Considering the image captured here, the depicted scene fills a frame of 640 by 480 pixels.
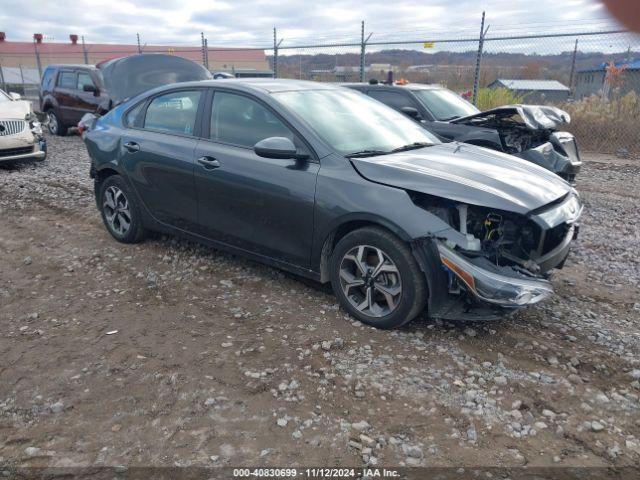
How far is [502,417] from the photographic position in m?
2.72

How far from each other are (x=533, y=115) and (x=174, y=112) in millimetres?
4600

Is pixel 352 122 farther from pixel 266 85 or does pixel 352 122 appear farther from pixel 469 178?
pixel 469 178

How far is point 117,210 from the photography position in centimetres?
529

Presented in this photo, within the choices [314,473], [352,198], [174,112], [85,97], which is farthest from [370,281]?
[85,97]

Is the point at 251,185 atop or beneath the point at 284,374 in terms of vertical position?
atop

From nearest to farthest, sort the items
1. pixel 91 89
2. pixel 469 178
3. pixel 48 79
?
pixel 469 178
pixel 91 89
pixel 48 79

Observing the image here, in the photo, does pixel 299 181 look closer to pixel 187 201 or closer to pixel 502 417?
pixel 187 201

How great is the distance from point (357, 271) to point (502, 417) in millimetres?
1360

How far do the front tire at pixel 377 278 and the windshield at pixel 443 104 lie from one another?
15.5ft

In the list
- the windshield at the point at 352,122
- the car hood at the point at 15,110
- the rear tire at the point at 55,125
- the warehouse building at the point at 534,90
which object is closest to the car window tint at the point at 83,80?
the rear tire at the point at 55,125

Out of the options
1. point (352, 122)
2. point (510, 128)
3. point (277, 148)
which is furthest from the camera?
point (510, 128)

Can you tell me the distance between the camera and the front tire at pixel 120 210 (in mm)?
5078

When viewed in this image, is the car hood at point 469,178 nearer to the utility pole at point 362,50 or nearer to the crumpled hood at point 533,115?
the crumpled hood at point 533,115

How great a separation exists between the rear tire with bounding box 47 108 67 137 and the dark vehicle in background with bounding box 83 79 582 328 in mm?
9595
